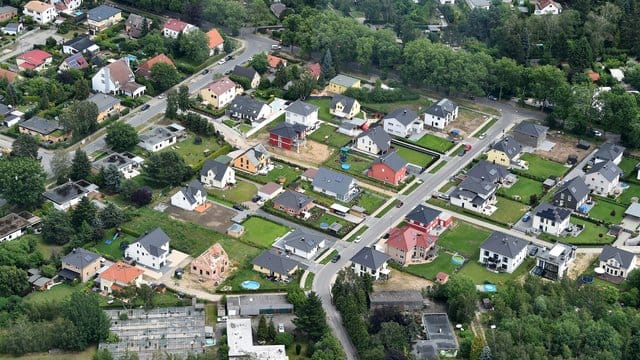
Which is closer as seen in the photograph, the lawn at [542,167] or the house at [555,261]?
the house at [555,261]

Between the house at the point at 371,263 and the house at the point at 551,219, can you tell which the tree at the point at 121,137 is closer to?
the house at the point at 371,263

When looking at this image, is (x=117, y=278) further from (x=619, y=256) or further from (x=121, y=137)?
(x=619, y=256)

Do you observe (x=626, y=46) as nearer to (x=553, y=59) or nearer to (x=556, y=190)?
(x=553, y=59)

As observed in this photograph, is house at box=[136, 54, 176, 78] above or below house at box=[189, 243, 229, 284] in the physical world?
below

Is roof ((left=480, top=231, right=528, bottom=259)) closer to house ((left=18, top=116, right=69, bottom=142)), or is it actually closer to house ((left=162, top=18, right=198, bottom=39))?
house ((left=18, top=116, right=69, bottom=142))

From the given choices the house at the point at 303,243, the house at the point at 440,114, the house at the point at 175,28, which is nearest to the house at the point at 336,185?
the house at the point at 303,243

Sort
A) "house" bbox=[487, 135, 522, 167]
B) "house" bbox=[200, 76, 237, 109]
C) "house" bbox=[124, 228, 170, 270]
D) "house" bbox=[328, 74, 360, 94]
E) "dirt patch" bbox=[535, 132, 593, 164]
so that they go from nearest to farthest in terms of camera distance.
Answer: "house" bbox=[124, 228, 170, 270], "house" bbox=[487, 135, 522, 167], "dirt patch" bbox=[535, 132, 593, 164], "house" bbox=[200, 76, 237, 109], "house" bbox=[328, 74, 360, 94]

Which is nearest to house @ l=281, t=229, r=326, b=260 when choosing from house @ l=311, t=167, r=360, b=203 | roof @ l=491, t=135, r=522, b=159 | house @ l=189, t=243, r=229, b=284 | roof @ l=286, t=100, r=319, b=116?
house @ l=189, t=243, r=229, b=284
